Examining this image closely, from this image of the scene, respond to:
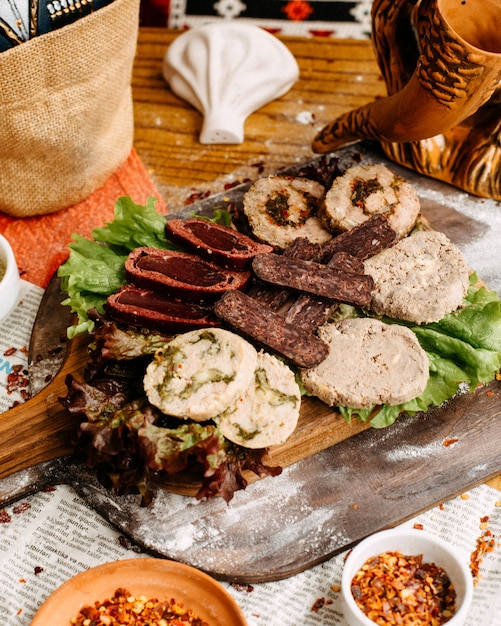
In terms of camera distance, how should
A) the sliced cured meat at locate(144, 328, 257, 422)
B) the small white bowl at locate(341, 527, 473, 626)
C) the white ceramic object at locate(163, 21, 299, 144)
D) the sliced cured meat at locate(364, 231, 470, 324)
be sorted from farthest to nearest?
the white ceramic object at locate(163, 21, 299, 144)
the sliced cured meat at locate(364, 231, 470, 324)
the sliced cured meat at locate(144, 328, 257, 422)
the small white bowl at locate(341, 527, 473, 626)

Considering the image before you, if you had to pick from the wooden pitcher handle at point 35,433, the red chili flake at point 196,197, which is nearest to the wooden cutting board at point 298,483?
the wooden pitcher handle at point 35,433

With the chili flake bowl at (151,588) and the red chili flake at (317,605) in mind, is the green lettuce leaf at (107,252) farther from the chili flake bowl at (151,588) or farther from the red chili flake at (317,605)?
the red chili flake at (317,605)

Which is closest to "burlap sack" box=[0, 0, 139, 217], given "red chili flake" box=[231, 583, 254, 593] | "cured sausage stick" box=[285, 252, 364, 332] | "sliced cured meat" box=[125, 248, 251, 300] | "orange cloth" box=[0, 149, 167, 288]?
"orange cloth" box=[0, 149, 167, 288]

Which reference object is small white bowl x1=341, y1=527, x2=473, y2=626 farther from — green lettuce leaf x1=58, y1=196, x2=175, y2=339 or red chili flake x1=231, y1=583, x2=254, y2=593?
green lettuce leaf x1=58, y1=196, x2=175, y2=339

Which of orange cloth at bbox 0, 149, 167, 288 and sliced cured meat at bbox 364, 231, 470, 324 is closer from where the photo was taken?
sliced cured meat at bbox 364, 231, 470, 324

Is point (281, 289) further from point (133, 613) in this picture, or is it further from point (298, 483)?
point (133, 613)

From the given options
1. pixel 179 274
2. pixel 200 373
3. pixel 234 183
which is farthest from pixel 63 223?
pixel 200 373
